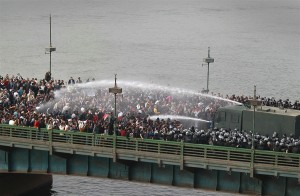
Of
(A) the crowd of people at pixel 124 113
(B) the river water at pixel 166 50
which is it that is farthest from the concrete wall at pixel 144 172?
(B) the river water at pixel 166 50

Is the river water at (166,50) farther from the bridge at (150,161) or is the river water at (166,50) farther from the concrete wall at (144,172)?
the bridge at (150,161)

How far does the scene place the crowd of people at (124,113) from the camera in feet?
152

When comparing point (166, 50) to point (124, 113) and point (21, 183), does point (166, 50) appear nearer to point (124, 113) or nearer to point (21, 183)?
point (21, 183)

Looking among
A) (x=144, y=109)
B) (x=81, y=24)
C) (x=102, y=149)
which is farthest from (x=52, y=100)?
(x=81, y=24)

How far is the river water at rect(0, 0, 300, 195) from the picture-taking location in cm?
12284

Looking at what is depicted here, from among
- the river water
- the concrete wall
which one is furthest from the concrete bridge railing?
the river water

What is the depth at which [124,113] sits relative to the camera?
182 ft

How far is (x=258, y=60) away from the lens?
138m

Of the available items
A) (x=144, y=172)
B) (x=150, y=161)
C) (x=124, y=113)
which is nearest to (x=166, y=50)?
(x=124, y=113)

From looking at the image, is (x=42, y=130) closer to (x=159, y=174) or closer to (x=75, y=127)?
(x=75, y=127)

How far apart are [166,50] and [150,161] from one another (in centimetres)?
10568

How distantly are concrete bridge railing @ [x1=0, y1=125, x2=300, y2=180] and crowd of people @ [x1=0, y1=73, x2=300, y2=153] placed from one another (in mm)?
1008

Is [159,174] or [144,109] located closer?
[159,174]

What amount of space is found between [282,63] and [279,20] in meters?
62.5
